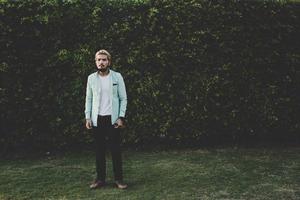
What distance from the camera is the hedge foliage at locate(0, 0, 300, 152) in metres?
9.69

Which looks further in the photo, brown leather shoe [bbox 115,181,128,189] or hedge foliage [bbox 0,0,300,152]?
hedge foliage [bbox 0,0,300,152]

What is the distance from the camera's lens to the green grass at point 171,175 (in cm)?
714

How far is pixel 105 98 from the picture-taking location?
734 cm

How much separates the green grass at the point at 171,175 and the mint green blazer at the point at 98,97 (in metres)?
1.13

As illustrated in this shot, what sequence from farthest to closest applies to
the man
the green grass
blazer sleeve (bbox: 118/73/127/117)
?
blazer sleeve (bbox: 118/73/127/117), the man, the green grass

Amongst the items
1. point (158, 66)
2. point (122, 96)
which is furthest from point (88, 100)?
point (158, 66)

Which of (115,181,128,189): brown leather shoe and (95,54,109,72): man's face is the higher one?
(95,54,109,72): man's face

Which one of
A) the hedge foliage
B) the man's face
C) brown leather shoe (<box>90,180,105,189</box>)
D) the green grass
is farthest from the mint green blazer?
the hedge foliage

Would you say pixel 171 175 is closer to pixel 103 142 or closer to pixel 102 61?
pixel 103 142

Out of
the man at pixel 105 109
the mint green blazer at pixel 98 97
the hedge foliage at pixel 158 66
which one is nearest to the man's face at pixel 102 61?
the man at pixel 105 109

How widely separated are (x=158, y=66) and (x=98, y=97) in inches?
120

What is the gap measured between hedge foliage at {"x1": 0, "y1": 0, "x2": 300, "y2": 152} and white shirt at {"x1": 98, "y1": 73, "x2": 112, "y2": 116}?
2.56 metres

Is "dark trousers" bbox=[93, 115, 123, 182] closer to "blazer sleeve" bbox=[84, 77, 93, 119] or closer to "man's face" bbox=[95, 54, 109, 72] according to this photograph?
"blazer sleeve" bbox=[84, 77, 93, 119]

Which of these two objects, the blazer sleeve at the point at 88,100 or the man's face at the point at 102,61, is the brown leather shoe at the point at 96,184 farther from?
the man's face at the point at 102,61
